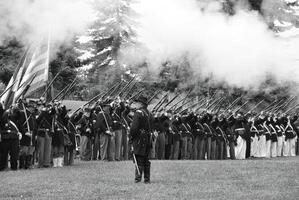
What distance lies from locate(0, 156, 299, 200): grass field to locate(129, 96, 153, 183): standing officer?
12.8 inches

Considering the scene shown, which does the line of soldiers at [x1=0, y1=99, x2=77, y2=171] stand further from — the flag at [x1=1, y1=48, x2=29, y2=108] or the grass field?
the flag at [x1=1, y1=48, x2=29, y2=108]

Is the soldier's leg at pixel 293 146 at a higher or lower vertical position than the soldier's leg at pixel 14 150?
higher

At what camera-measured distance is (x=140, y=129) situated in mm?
13633

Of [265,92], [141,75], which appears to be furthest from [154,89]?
[265,92]

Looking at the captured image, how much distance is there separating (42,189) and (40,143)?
208 inches

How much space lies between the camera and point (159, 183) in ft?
43.7

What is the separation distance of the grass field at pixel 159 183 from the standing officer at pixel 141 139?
1.07 ft

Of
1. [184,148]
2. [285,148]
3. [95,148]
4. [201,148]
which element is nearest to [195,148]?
[201,148]

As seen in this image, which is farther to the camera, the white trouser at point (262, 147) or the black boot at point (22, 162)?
the white trouser at point (262, 147)

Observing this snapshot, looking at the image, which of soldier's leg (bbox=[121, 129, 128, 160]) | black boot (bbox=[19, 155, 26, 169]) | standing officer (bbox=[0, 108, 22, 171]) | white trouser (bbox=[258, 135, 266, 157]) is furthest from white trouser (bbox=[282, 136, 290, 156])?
standing officer (bbox=[0, 108, 22, 171])

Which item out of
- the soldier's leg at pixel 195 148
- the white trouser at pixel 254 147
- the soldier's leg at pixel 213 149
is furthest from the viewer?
the white trouser at pixel 254 147

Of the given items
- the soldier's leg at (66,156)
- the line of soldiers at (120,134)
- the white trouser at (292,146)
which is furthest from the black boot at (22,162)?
the white trouser at (292,146)

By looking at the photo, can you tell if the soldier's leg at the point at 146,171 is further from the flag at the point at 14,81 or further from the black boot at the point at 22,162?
the flag at the point at 14,81

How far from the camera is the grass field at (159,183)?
455 inches
